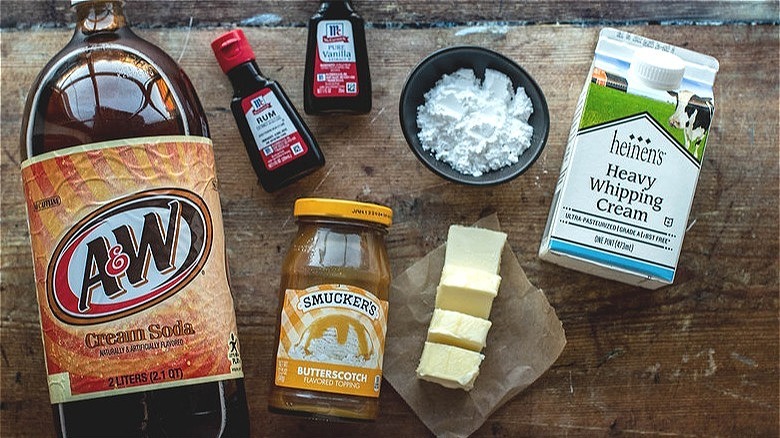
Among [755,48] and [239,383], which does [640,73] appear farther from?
[239,383]

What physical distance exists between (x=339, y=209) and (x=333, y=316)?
0.52ft

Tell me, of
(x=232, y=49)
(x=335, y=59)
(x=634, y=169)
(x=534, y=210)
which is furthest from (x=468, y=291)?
(x=232, y=49)

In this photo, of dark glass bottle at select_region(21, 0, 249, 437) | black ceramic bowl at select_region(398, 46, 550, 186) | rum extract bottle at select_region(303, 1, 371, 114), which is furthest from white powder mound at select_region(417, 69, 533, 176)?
dark glass bottle at select_region(21, 0, 249, 437)

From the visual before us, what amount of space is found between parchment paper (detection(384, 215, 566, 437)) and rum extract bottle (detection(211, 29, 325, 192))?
0.85ft

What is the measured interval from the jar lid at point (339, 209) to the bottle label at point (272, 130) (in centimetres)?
13

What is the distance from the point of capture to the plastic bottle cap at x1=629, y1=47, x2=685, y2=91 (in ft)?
→ 3.84

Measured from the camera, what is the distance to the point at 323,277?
1161 millimetres

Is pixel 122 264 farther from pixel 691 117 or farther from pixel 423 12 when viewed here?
pixel 691 117

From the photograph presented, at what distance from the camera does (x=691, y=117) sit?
3.89 ft

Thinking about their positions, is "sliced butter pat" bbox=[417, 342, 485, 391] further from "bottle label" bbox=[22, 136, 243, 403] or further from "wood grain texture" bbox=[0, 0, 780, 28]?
"wood grain texture" bbox=[0, 0, 780, 28]

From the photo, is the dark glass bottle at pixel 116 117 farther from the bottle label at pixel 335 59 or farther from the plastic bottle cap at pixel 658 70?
the plastic bottle cap at pixel 658 70

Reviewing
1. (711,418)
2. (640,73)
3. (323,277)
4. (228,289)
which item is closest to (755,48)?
(640,73)

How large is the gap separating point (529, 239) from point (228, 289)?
0.51m

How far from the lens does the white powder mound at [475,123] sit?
123 centimetres
